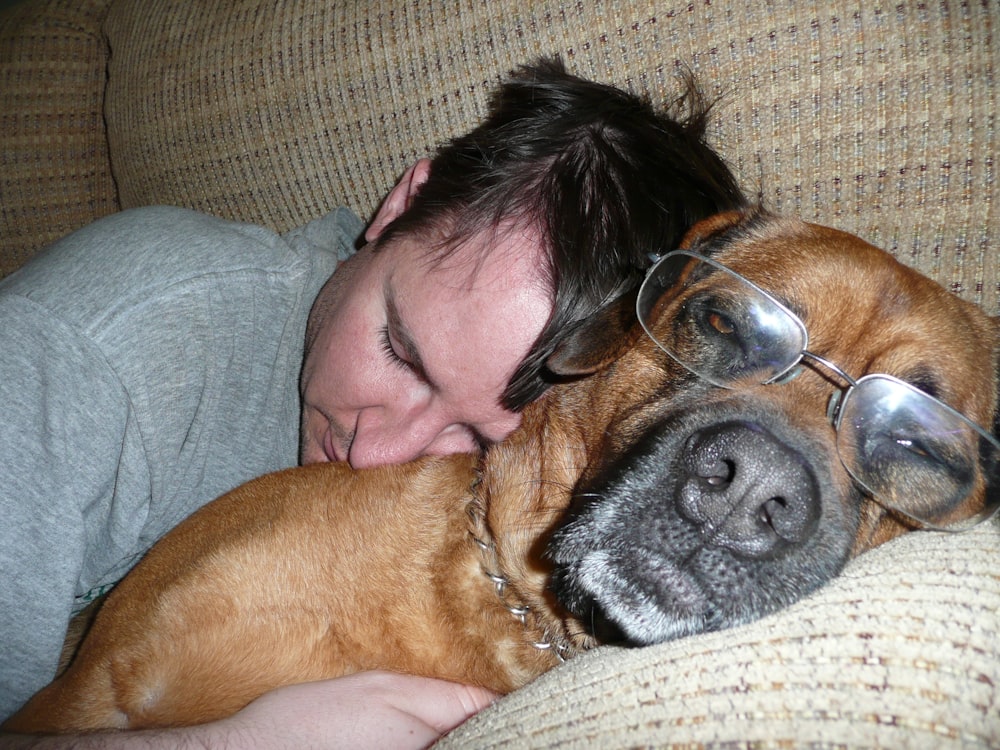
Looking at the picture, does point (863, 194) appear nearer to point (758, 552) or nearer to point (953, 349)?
point (953, 349)

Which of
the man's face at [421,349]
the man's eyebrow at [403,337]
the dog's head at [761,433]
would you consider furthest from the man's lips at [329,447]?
the dog's head at [761,433]

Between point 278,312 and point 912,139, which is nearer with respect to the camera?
point 912,139

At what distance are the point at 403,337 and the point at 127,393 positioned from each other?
0.66 m

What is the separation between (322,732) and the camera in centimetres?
126

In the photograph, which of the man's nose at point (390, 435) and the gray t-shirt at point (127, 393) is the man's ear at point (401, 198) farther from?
the man's nose at point (390, 435)

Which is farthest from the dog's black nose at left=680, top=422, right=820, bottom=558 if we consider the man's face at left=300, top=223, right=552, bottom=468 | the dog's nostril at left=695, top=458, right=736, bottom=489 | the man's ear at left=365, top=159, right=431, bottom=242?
the man's ear at left=365, top=159, right=431, bottom=242

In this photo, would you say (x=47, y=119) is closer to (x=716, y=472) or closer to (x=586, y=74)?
(x=586, y=74)

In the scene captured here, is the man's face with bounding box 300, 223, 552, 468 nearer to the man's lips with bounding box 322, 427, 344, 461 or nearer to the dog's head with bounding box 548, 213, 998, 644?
the man's lips with bounding box 322, 427, 344, 461

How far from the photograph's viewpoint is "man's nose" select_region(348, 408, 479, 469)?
5.55 ft

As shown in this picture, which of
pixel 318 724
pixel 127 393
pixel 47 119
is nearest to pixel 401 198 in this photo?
pixel 127 393

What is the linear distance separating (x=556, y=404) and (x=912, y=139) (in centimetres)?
117

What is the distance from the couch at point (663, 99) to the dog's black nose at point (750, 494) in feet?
0.40

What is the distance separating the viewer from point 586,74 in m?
2.03

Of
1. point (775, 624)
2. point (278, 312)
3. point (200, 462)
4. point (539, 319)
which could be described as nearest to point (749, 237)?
point (539, 319)
